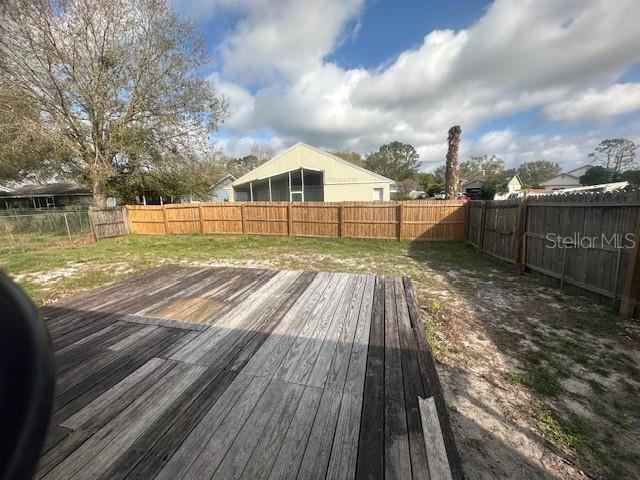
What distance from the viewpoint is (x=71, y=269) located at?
7039 millimetres

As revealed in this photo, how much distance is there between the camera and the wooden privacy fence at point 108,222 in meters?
11.9

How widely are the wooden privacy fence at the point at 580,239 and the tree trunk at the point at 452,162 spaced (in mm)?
7375

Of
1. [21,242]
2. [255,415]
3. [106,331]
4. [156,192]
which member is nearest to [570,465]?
[255,415]

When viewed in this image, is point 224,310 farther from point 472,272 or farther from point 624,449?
point 472,272

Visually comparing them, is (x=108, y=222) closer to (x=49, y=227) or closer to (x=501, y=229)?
(x=49, y=227)

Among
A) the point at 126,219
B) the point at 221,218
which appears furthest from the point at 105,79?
the point at 221,218

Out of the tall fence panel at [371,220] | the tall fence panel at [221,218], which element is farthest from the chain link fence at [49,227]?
the tall fence panel at [371,220]

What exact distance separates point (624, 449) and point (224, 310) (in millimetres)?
3405

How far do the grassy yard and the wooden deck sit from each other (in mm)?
627

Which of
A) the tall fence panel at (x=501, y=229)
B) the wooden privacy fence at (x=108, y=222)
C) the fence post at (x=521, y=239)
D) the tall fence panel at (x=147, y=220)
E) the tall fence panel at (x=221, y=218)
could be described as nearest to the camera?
the fence post at (x=521, y=239)

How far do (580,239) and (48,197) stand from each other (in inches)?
1561

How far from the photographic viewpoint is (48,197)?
91.9ft

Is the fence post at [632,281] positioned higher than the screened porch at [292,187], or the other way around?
the screened porch at [292,187]

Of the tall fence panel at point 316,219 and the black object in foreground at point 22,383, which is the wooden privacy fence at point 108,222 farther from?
the black object in foreground at point 22,383
